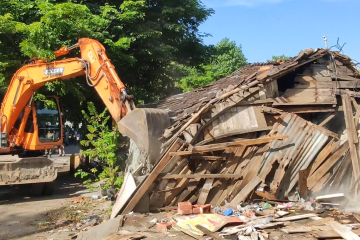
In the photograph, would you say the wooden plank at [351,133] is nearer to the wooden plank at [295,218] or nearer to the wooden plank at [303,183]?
the wooden plank at [303,183]

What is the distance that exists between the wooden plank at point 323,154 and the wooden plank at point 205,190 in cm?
222

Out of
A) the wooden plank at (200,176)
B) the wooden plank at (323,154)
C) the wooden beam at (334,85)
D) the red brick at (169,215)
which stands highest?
the wooden beam at (334,85)

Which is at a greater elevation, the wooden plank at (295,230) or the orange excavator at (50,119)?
the orange excavator at (50,119)

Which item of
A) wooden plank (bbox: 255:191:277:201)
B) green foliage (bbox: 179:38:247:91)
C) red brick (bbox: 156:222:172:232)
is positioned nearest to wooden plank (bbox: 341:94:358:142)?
wooden plank (bbox: 255:191:277:201)

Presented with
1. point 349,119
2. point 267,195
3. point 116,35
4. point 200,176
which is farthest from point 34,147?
point 349,119

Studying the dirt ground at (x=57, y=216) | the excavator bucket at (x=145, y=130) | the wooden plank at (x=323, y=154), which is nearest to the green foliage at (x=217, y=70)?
the dirt ground at (x=57, y=216)

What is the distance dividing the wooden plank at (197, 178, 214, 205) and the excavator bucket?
121cm

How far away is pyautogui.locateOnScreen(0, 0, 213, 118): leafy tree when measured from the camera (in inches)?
425

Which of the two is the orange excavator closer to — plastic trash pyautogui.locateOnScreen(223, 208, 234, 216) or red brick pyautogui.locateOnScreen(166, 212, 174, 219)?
red brick pyautogui.locateOnScreen(166, 212, 174, 219)

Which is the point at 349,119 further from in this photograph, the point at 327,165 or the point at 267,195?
the point at 267,195

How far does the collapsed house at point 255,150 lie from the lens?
7.65 meters

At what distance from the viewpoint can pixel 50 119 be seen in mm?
11695

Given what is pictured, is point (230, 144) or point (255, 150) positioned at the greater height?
point (230, 144)

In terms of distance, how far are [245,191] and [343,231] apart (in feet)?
7.31
